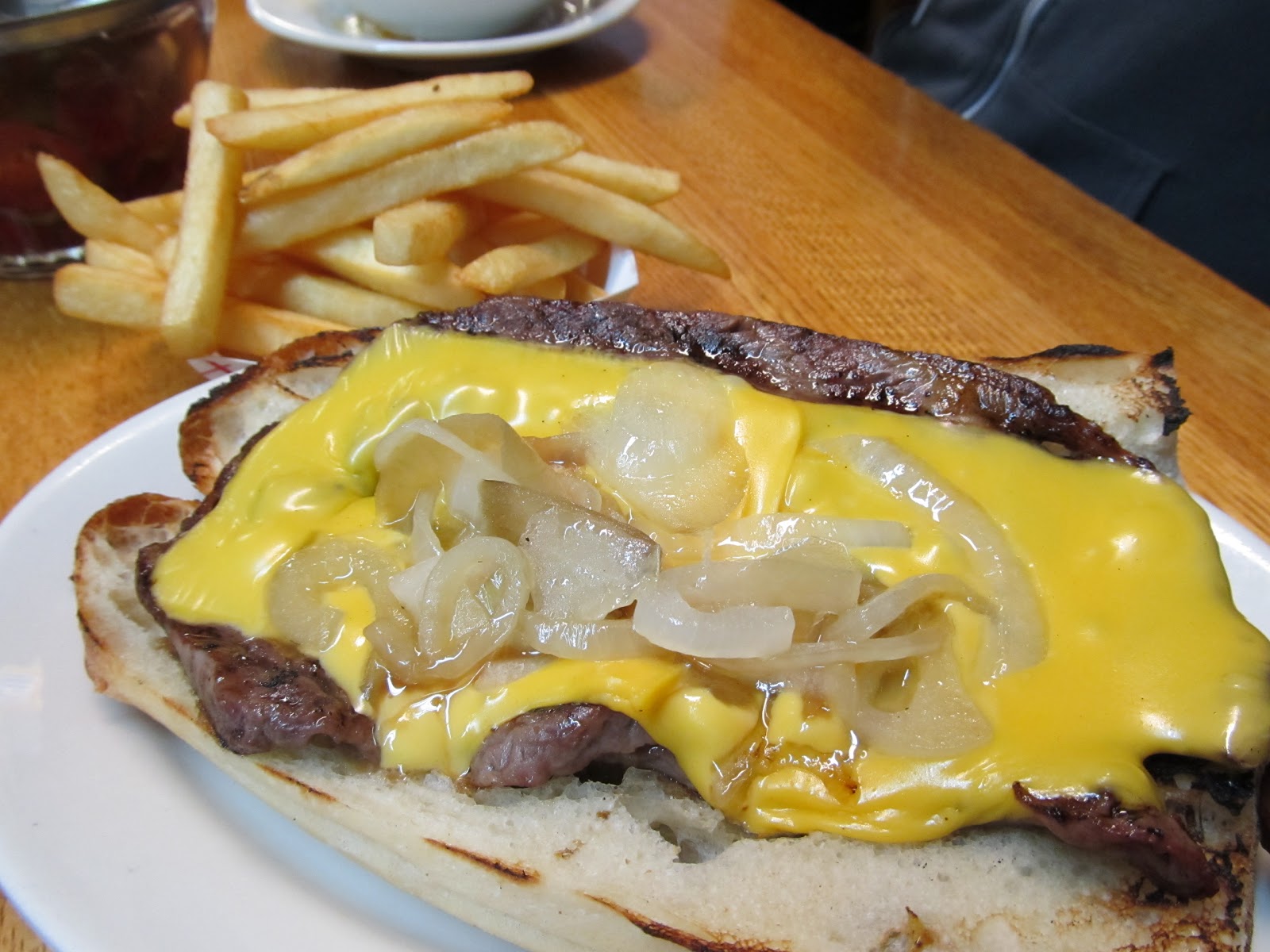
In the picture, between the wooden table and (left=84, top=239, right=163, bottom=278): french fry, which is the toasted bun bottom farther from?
(left=84, top=239, right=163, bottom=278): french fry

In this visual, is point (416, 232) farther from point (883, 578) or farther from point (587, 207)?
point (883, 578)

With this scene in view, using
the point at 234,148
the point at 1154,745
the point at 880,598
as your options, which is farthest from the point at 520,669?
the point at 234,148

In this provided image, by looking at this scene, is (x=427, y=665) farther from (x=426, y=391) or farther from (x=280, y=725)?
(x=426, y=391)

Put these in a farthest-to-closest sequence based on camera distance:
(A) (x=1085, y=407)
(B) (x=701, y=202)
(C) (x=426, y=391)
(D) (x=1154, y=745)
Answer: (B) (x=701, y=202) < (A) (x=1085, y=407) < (C) (x=426, y=391) < (D) (x=1154, y=745)

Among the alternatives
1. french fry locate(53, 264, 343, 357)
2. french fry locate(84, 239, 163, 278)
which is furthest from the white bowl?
french fry locate(53, 264, 343, 357)

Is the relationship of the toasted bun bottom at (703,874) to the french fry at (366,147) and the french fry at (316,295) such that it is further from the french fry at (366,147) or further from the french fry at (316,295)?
the french fry at (366,147)

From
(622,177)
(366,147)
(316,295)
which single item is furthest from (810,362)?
(316,295)
